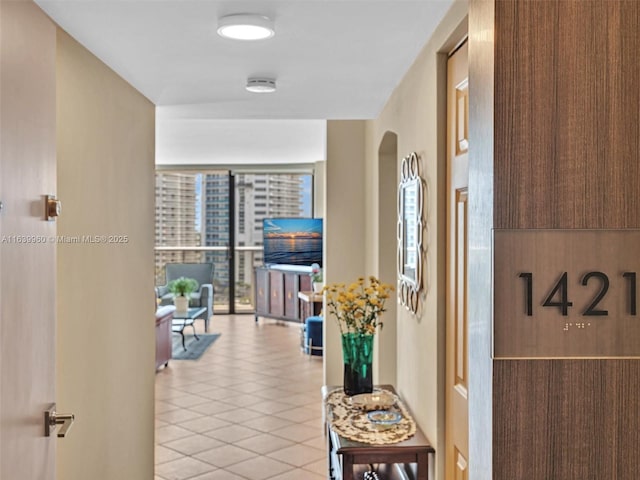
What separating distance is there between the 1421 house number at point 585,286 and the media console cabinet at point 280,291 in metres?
8.03

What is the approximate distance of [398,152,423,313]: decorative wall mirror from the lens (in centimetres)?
246

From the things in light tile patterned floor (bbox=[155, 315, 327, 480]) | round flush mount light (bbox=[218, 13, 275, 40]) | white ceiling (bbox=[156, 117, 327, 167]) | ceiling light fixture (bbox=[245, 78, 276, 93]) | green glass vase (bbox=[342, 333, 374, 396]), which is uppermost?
white ceiling (bbox=[156, 117, 327, 167])

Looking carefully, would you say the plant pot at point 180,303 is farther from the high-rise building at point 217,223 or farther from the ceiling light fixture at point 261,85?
the ceiling light fixture at point 261,85

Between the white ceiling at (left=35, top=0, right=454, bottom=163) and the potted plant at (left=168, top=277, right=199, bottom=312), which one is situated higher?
the white ceiling at (left=35, top=0, right=454, bottom=163)

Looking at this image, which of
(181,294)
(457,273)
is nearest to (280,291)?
(181,294)

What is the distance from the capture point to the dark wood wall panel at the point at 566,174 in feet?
3.58

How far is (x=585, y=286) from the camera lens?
1.10m

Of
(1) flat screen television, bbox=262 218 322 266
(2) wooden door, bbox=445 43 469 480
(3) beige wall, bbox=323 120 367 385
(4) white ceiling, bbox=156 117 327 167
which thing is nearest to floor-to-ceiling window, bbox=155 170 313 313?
(4) white ceiling, bbox=156 117 327 167

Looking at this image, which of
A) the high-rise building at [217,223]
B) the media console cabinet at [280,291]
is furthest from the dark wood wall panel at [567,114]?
the high-rise building at [217,223]

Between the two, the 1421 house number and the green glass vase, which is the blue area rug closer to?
the green glass vase

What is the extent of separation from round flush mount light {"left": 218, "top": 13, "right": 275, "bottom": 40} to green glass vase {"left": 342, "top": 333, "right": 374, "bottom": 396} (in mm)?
1524

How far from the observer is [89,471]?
7.95 feet

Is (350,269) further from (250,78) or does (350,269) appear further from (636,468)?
(636,468)

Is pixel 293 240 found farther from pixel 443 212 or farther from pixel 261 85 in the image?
pixel 443 212
